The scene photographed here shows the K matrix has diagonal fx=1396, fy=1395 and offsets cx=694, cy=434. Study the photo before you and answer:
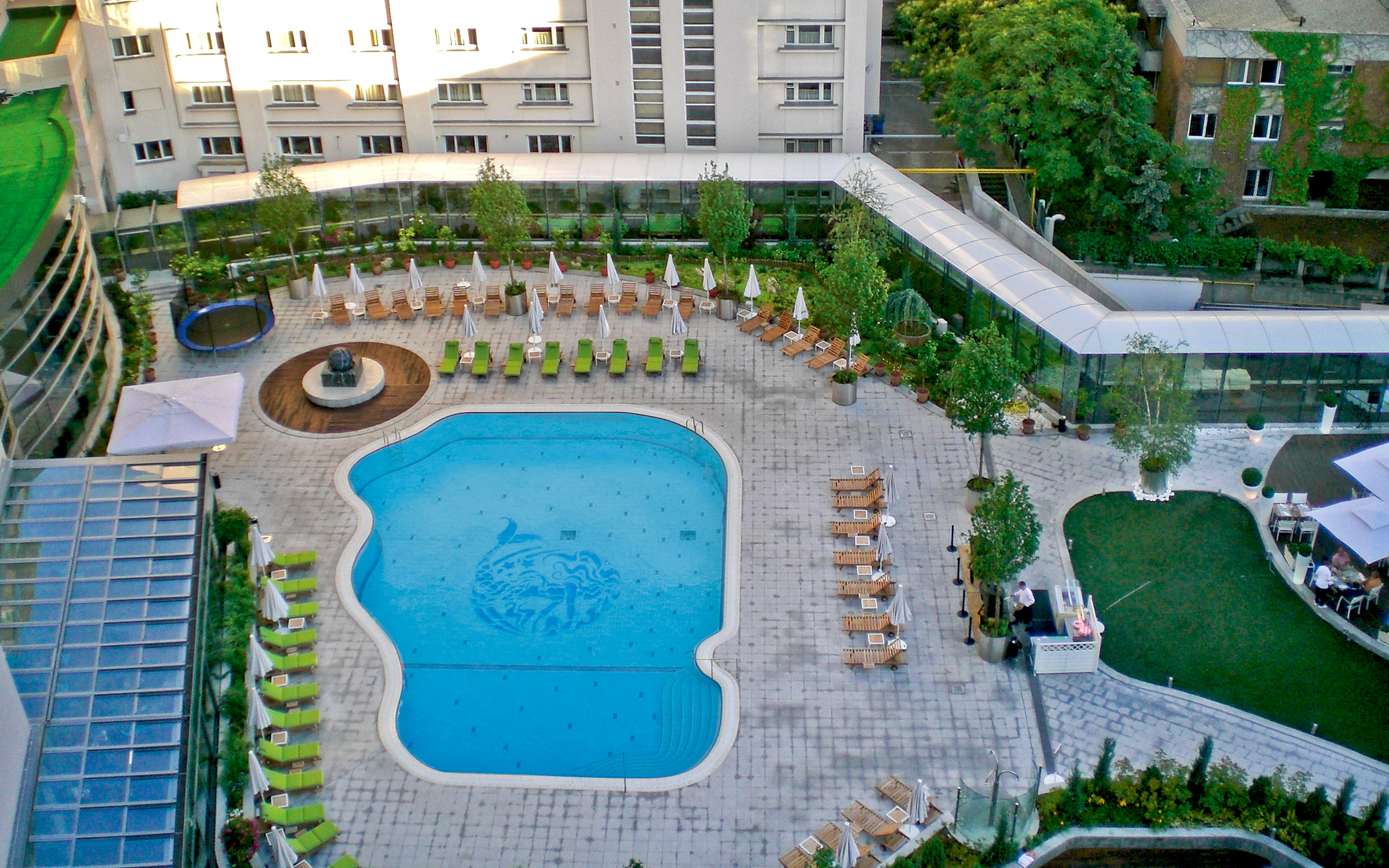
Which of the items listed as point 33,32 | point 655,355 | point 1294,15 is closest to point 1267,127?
point 1294,15

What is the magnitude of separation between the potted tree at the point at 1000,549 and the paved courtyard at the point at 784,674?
0.76m

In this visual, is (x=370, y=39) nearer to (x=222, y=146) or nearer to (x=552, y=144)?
(x=222, y=146)

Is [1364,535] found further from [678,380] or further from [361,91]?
[361,91]

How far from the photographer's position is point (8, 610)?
2709 centimetres

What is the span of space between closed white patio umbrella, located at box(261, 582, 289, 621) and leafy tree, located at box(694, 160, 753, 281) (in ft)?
60.5

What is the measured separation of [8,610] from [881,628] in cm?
1776

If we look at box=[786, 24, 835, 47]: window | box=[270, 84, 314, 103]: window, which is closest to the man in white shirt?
box=[786, 24, 835, 47]: window

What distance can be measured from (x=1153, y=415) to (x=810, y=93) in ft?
64.4

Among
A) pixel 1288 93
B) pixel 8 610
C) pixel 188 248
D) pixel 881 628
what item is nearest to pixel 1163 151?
pixel 1288 93

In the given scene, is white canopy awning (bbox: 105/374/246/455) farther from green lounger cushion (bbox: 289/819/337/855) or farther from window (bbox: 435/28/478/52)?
window (bbox: 435/28/478/52)

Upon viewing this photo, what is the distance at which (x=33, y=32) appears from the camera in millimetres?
45406

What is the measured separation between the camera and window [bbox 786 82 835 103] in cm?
4869

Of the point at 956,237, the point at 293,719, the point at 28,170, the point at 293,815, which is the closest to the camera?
the point at 293,815

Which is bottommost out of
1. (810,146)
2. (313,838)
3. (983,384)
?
(313,838)
